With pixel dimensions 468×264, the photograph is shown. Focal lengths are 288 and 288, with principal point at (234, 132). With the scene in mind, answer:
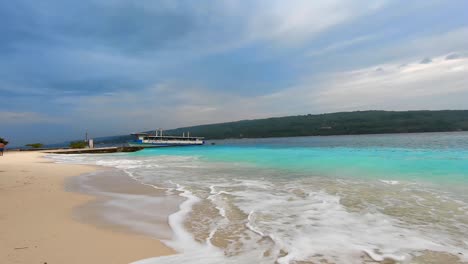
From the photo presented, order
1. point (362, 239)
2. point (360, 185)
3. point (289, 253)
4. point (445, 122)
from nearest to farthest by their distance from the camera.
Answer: point (289, 253) → point (362, 239) → point (360, 185) → point (445, 122)

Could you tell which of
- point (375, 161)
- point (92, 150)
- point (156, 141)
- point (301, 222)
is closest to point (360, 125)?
point (156, 141)

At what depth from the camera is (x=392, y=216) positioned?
656 centimetres

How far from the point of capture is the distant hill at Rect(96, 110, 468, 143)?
13289 centimetres

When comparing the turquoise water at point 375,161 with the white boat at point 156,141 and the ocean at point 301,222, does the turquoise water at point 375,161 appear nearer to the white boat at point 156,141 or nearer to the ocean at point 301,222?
the ocean at point 301,222

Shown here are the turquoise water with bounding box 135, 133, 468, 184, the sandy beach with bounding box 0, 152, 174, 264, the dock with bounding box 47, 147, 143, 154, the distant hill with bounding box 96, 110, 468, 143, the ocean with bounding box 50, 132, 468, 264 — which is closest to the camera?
the sandy beach with bounding box 0, 152, 174, 264

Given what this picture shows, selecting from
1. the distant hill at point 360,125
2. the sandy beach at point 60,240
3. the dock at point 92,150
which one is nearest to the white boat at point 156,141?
the dock at point 92,150

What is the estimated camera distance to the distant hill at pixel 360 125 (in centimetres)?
13289

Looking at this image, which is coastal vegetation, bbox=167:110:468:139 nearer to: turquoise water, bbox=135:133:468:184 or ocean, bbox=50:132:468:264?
turquoise water, bbox=135:133:468:184

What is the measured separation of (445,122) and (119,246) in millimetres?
160710

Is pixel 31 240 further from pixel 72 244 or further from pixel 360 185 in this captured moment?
pixel 360 185

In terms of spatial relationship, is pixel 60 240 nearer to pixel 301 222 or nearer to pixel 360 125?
pixel 301 222

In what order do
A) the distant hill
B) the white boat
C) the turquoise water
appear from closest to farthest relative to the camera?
the turquoise water, the white boat, the distant hill

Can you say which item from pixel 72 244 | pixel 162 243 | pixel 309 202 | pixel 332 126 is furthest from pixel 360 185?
pixel 332 126

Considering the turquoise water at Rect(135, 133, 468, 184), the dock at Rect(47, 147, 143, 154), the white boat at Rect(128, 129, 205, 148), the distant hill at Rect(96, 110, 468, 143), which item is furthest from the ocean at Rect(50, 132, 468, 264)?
the distant hill at Rect(96, 110, 468, 143)
